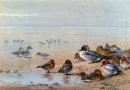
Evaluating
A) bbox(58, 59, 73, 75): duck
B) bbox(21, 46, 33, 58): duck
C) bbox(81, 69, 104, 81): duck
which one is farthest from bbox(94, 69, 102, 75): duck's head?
bbox(21, 46, 33, 58): duck

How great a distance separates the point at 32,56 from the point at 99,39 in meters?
0.29

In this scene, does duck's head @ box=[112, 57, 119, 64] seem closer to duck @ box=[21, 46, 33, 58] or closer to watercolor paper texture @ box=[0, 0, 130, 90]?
watercolor paper texture @ box=[0, 0, 130, 90]

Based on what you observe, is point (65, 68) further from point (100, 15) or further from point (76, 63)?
point (100, 15)

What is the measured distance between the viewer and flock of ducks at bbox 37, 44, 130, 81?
1.09 meters

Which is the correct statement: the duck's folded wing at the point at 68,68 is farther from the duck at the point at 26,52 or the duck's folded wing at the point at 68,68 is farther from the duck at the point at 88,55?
the duck at the point at 26,52

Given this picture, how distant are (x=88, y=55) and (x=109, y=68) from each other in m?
0.10

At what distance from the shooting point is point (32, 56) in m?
1.11

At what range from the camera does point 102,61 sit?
110 cm

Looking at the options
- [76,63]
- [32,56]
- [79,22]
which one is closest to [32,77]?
[32,56]

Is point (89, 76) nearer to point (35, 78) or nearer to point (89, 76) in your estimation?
point (89, 76)

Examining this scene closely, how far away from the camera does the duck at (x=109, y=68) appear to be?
1.09 m

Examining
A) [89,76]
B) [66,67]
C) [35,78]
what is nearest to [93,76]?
[89,76]

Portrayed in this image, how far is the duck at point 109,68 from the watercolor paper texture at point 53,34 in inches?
0.9

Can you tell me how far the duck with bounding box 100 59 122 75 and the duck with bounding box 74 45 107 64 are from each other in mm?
27
